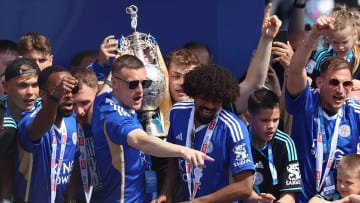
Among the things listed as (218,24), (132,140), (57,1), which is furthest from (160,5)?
(132,140)

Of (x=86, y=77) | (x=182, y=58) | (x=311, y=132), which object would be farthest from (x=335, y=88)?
(x=86, y=77)

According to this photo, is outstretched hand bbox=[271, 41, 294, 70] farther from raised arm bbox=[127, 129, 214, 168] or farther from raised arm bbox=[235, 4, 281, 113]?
raised arm bbox=[127, 129, 214, 168]

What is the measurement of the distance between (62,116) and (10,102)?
0.51 m

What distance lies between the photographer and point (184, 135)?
15.5 feet

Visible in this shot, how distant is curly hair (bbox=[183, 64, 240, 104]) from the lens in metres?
4.57

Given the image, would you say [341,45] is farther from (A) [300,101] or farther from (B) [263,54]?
(B) [263,54]

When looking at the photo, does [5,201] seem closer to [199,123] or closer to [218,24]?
[199,123]

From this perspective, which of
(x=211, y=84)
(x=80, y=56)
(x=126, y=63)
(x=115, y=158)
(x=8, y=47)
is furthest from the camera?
(x=80, y=56)

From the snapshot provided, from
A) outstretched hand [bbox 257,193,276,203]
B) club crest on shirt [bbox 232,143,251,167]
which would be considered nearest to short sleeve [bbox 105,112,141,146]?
club crest on shirt [bbox 232,143,251,167]

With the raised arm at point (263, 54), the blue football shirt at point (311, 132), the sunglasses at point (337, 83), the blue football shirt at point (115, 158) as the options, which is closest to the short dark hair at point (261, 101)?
the raised arm at point (263, 54)

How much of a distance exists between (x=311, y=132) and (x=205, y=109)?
116 cm

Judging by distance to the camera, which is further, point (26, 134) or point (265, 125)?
point (265, 125)

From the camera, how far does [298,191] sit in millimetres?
4953

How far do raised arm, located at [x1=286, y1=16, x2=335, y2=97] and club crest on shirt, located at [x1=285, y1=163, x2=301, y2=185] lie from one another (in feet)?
2.01
